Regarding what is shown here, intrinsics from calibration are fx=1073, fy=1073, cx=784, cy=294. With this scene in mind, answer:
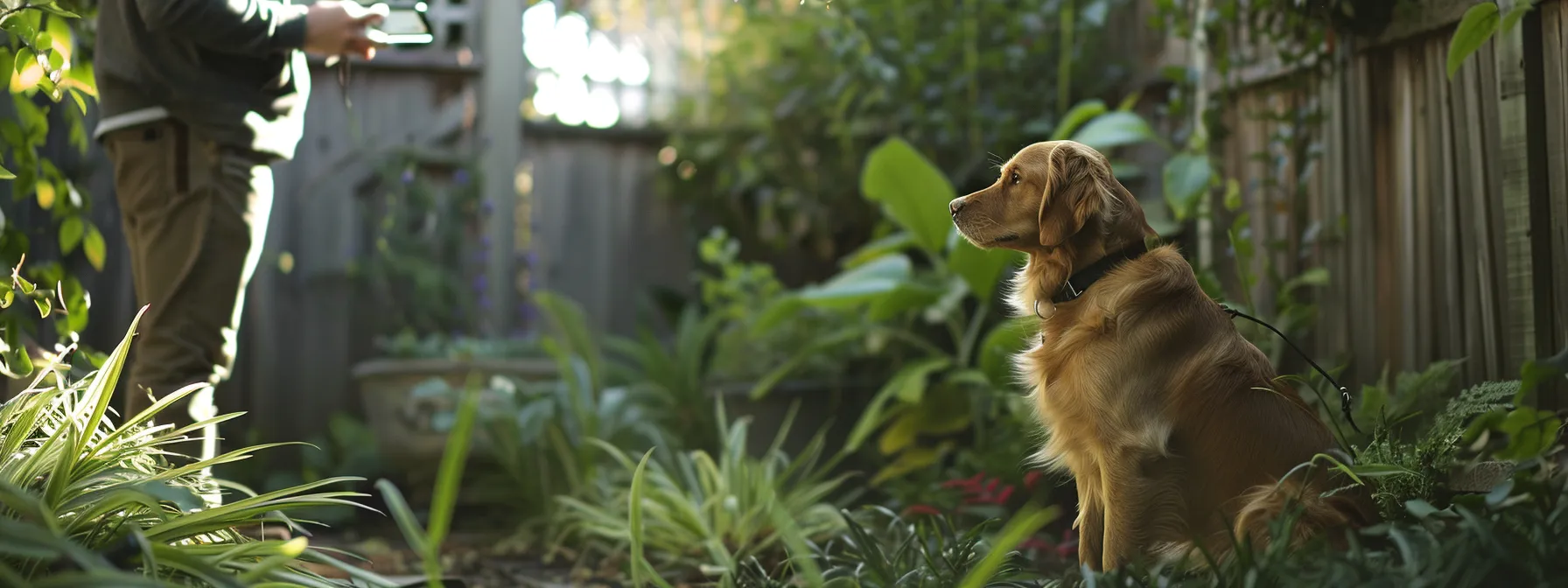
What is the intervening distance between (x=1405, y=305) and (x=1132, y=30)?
2.20 m

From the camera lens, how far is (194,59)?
236cm

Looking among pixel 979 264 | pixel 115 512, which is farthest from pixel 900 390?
pixel 115 512

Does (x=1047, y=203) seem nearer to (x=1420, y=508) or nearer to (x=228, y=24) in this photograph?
(x=1420, y=508)

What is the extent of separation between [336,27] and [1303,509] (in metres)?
2.19

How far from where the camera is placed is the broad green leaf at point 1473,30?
60.8 inches

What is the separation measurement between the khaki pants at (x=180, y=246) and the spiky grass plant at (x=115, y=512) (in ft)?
1.48

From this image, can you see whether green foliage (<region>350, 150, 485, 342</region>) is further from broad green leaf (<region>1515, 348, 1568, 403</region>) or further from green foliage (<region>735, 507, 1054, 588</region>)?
broad green leaf (<region>1515, 348, 1568, 403</region>)

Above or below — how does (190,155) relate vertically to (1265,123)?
above

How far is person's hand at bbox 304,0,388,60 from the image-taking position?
2.42m

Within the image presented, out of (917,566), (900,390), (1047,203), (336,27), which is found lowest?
(917,566)

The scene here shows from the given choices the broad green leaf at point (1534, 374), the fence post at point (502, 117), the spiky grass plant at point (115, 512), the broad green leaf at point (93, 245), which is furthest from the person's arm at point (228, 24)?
the fence post at point (502, 117)

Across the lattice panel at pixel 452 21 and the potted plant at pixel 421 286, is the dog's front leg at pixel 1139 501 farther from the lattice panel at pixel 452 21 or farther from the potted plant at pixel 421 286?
the lattice panel at pixel 452 21

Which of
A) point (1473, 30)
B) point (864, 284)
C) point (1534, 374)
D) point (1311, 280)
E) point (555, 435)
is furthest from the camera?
point (555, 435)

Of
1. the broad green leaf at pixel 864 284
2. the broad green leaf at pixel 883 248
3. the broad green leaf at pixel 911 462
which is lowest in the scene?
the broad green leaf at pixel 911 462
